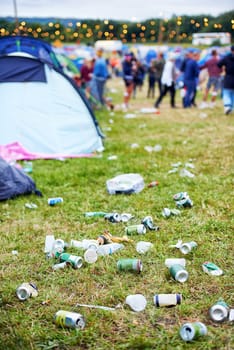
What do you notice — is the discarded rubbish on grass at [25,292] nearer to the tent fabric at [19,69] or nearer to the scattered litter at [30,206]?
the scattered litter at [30,206]

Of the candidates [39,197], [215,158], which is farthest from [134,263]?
[215,158]

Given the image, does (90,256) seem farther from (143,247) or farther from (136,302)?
(136,302)

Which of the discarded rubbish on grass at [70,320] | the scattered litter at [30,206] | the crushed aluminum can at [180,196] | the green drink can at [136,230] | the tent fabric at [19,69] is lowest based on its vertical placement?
the scattered litter at [30,206]

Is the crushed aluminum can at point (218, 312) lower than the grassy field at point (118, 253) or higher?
higher

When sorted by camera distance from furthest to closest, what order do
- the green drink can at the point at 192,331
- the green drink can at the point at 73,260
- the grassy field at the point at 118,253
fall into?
the green drink can at the point at 73,260 < the grassy field at the point at 118,253 < the green drink can at the point at 192,331

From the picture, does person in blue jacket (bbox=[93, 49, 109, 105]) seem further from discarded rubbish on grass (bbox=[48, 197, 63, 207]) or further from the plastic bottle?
the plastic bottle

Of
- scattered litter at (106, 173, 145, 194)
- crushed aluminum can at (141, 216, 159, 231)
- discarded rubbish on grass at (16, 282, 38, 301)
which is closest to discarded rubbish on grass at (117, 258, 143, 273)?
discarded rubbish on grass at (16, 282, 38, 301)

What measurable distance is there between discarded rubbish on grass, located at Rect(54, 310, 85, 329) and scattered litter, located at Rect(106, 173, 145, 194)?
255cm

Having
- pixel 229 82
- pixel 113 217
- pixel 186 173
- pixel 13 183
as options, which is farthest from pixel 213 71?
pixel 113 217

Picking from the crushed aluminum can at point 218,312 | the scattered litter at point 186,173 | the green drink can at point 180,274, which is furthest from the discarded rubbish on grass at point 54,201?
the crushed aluminum can at point 218,312

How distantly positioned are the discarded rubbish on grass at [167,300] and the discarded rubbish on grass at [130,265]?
1.27ft

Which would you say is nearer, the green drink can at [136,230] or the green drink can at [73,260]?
the green drink can at [73,260]

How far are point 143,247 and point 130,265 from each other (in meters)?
0.41

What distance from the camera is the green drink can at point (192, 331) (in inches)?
94.2
